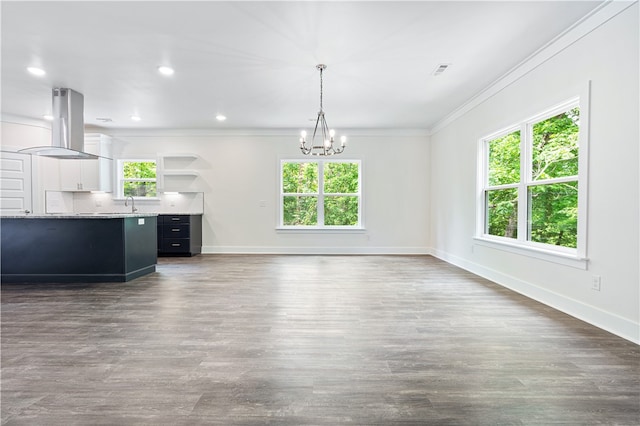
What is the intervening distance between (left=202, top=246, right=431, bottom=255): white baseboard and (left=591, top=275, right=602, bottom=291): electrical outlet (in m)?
4.15

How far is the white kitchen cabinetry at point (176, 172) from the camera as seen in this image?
6.80 metres

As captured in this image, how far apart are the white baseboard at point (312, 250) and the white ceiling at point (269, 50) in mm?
3028

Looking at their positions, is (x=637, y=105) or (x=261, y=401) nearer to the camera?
(x=261, y=401)

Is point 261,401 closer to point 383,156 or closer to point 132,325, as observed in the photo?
point 132,325

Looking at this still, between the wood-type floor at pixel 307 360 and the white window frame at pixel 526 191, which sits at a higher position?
the white window frame at pixel 526 191

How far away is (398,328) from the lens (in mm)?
2635

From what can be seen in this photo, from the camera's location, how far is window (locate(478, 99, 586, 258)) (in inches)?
120

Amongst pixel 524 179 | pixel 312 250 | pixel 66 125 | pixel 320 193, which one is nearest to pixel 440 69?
pixel 524 179

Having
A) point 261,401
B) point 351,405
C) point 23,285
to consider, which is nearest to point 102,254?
point 23,285

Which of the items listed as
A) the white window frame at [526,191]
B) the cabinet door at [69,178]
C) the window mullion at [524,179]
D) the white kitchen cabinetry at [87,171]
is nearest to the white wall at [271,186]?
the white kitchen cabinetry at [87,171]

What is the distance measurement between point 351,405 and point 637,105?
2.98 metres

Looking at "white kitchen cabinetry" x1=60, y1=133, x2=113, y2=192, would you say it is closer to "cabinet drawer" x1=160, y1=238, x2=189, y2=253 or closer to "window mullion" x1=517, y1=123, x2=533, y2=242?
"cabinet drawer" x1=160, y1=238, x2=189, y2=253

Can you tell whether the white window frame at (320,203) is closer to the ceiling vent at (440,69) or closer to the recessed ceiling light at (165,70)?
the ceiling vent at (440,69)

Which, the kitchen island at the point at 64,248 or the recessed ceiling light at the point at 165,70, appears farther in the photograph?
the kitchen island at the point at 64,248
